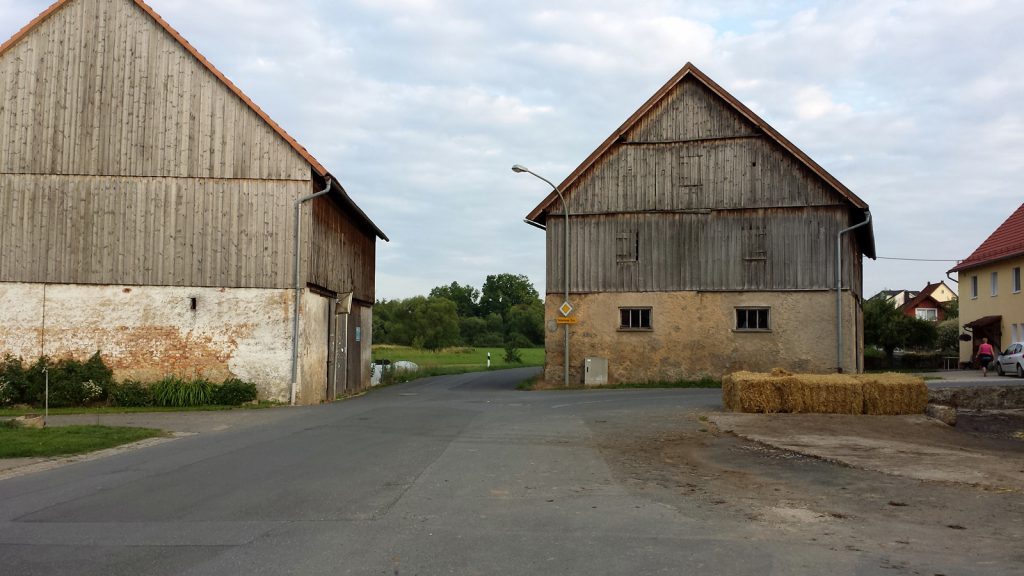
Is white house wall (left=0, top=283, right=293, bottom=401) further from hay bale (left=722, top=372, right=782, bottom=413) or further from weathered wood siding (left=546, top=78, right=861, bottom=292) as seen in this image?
weathered wood siding (left=546, top=78, right=861, bottom=292)

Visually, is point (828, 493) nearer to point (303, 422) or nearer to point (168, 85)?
point (303, 422)

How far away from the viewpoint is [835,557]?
556cm

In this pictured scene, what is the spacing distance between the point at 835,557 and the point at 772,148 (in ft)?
81.9

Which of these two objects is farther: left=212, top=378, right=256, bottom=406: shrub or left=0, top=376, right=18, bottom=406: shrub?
left=212, top=378, right=256, bottom=406: shrub

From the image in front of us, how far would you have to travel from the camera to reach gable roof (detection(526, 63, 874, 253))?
27.9 meters

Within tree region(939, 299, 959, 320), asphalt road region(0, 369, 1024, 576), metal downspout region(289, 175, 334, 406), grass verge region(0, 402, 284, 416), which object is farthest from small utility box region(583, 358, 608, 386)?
tree region(939, 299, 959, 320)

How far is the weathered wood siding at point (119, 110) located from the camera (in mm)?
22156

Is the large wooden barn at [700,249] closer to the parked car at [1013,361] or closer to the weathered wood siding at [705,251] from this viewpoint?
the weathered wood siding at [705,251]

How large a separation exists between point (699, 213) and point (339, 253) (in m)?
12.5

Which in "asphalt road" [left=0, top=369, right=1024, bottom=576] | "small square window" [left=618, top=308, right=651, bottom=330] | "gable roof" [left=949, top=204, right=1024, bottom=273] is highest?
"gable roof" [left=949, top=204, right=1024, bottom=273]

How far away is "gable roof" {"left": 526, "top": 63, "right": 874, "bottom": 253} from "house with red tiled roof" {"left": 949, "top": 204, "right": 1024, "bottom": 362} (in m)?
16.0

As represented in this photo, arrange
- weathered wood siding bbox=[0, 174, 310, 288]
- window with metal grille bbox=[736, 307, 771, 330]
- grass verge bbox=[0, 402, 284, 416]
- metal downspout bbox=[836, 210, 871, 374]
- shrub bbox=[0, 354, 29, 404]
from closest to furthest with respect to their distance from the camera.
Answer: grass verge bbox=[0, 402, 284, 416] → shrub bbox=[0, 354, 29, 404] → weathered wood siding bbox=[0, 174, 310, 288] → metal downspout bbox=[836, 210, 871, 374] → window with metal grille bbox=[736, 307, 771, 330]

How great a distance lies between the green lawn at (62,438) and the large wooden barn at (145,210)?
6.87 meters


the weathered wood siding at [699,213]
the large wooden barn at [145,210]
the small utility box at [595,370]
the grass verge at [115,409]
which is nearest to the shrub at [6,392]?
the grass verge at [115,409]
